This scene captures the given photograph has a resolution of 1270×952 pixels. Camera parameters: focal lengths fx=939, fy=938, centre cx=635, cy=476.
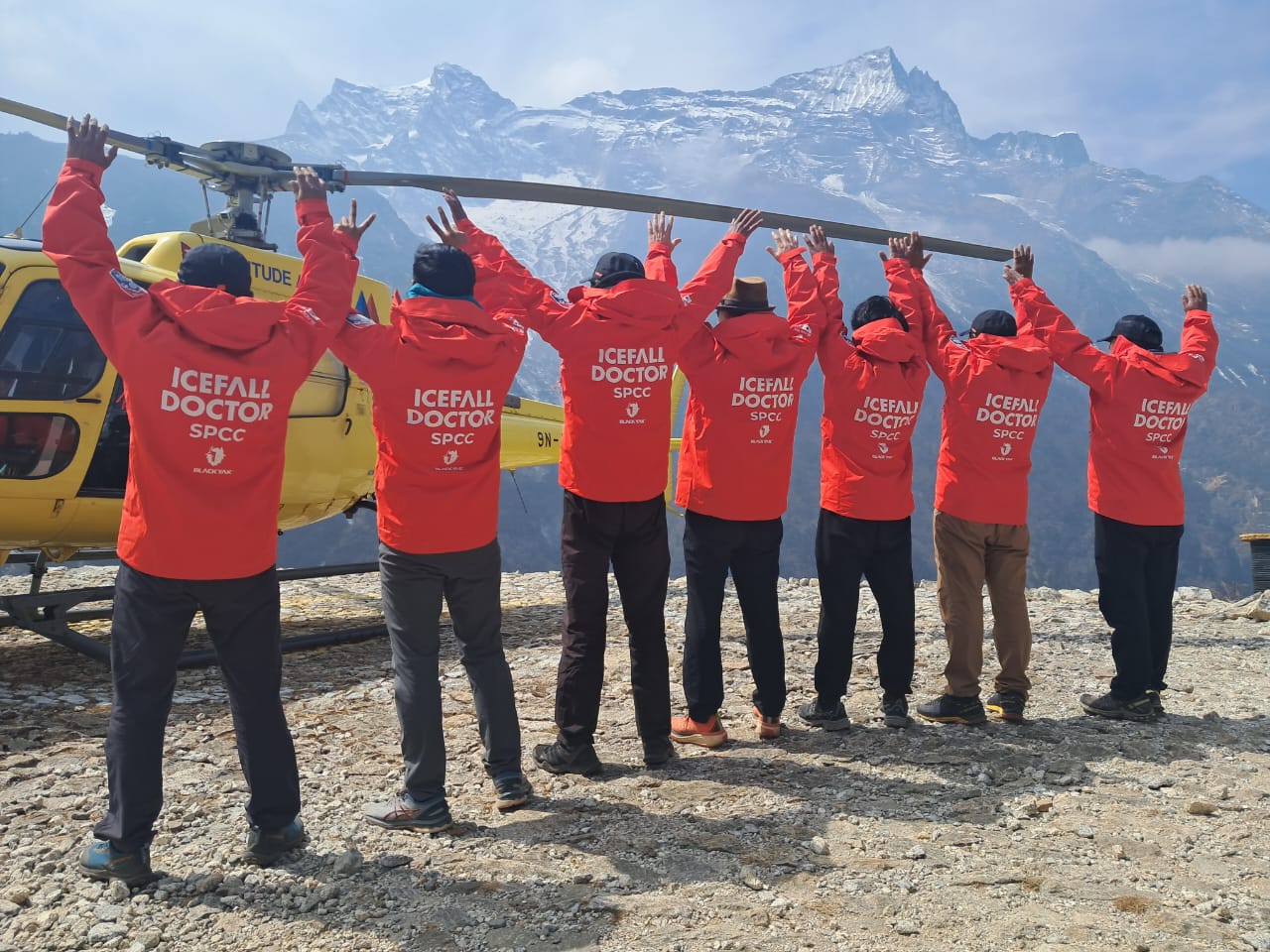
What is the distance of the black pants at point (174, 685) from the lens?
10.9ft

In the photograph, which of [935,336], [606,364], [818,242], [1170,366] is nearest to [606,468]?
[606,364]

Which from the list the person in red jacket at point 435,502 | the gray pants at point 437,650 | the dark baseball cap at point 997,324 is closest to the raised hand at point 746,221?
the dark baseball cap at point 997,324

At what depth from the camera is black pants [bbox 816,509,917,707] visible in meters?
5.06

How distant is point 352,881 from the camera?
3320mm

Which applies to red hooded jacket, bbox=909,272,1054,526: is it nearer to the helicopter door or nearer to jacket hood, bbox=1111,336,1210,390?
jacket hood, bbox=1111,336,1210,390

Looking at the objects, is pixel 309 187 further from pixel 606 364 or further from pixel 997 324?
pixel 997 324

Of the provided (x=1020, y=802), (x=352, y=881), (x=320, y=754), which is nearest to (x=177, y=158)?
(x=320, y=754)

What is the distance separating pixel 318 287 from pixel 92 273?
779 mm

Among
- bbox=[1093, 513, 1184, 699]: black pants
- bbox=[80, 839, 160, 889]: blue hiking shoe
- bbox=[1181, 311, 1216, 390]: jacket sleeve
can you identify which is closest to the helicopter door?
bbox=[80, 839, 160, 889]: blue hiking shoe

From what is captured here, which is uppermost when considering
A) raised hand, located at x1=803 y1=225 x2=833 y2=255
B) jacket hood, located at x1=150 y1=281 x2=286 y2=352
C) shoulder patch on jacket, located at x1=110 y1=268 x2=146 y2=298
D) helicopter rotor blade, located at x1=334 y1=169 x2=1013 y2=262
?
helicopter rotor blade, located at x1=334 y1=169 x2=1013 y2=262

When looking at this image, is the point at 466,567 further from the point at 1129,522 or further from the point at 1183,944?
the point at 1129,522

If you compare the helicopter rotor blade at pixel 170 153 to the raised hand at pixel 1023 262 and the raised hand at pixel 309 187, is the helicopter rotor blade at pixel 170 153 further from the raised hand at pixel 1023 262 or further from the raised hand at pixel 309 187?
the raised hand at pixel 1023 262

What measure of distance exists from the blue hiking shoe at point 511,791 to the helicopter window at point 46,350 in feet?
12.6

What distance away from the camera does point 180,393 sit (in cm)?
333
